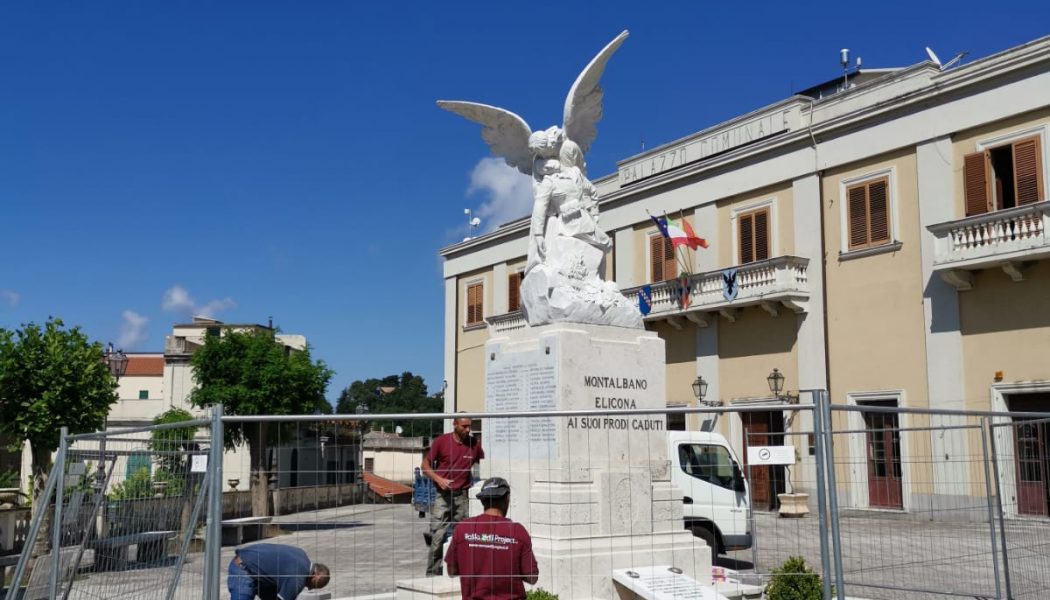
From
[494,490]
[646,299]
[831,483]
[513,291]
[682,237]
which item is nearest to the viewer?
[494,490]

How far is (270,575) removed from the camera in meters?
6.32

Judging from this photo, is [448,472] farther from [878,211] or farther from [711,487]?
[878,211]

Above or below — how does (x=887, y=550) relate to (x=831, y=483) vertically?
below

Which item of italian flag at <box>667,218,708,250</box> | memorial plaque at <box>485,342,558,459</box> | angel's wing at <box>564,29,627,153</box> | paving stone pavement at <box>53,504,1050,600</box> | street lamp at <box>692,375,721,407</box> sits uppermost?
italian flag at <box>667,218,708,250</box>

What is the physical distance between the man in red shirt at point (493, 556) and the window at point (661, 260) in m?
23.8

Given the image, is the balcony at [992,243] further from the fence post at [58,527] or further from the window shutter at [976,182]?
the fence post at [58,527]

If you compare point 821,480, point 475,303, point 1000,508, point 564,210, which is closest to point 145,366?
point 475,303

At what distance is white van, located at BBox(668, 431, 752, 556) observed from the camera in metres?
12.3

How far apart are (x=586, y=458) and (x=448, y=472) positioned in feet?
4.23

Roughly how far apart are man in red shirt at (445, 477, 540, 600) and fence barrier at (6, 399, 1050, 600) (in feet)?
2.85

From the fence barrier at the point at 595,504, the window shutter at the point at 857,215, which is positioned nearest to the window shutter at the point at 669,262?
the window shutter at the point at 857,215

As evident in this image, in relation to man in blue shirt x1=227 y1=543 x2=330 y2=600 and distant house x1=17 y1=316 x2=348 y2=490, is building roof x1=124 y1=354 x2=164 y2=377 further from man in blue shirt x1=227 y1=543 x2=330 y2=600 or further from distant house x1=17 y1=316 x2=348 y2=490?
man in blue shirt x1=227 y1=543 x2=330 y2=600

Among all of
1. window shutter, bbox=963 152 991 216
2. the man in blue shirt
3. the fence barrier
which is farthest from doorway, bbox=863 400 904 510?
window shutter, bbox=963 152 991 216

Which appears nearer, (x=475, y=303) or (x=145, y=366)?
(x=475, y=303)
